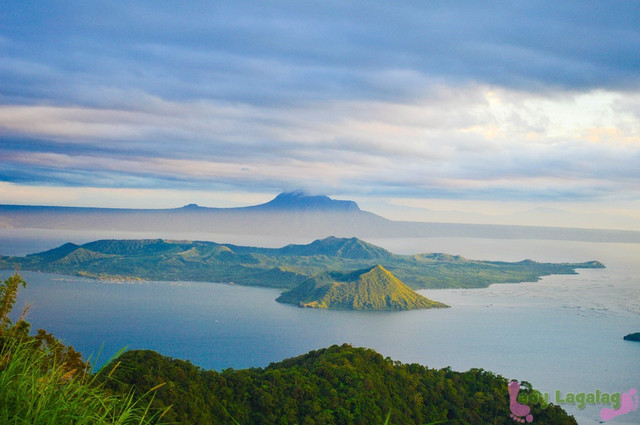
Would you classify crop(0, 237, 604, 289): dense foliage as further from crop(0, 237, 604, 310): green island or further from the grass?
the grass

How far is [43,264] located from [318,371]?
13842cm

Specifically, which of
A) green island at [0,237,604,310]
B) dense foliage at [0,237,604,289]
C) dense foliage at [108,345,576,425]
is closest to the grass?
dense foliage at [108,345,576,425]

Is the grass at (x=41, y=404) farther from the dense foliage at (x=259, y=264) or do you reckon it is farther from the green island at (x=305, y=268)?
the dense foliage at (x=259, y=264)

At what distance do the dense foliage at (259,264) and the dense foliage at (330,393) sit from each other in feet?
324

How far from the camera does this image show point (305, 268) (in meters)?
145

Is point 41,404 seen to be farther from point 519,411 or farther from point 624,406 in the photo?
point 624,406

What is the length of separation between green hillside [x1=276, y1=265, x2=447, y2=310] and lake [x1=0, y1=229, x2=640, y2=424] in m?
5.19

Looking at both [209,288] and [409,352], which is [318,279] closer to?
[209,288]

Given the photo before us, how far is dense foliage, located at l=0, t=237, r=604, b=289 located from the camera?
137 m

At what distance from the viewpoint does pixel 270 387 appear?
852 inches

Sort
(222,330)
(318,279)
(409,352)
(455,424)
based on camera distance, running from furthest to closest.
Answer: (318,279)
(222,330)
(409,352)
(455,424)

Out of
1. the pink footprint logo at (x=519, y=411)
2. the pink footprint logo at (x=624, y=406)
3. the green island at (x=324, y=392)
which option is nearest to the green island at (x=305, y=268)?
the pink footprint logo at (x=624, y=406)

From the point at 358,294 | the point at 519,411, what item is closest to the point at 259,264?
the point at 358,294

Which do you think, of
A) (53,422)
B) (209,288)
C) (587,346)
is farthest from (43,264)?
(53,422)
